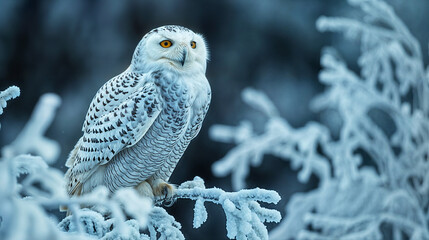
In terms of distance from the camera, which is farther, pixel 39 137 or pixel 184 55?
pixel 184 55

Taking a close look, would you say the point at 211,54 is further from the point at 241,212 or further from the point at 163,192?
the point at 241,212

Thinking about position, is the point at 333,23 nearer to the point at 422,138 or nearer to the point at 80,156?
the point at 422,138

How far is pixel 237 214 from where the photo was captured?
3.50ft

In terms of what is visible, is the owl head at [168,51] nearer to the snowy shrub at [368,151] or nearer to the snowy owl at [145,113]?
the snowy owl at [145,113]

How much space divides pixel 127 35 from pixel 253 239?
3.68m

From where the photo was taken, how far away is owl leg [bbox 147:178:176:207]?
1386mm

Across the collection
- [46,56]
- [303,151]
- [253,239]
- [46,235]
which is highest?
[46,56]

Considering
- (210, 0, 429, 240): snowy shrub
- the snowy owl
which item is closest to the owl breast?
the snowy owl

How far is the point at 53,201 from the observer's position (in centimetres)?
68

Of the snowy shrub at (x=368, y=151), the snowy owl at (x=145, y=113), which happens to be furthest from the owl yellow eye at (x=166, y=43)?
the snowy shrub at (x=368, y=151)

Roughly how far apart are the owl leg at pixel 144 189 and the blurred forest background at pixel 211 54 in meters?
2.77

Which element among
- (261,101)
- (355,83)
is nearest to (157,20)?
(261,101)

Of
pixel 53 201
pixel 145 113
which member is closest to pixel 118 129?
pixel 145 113

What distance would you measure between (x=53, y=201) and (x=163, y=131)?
0.63 m
